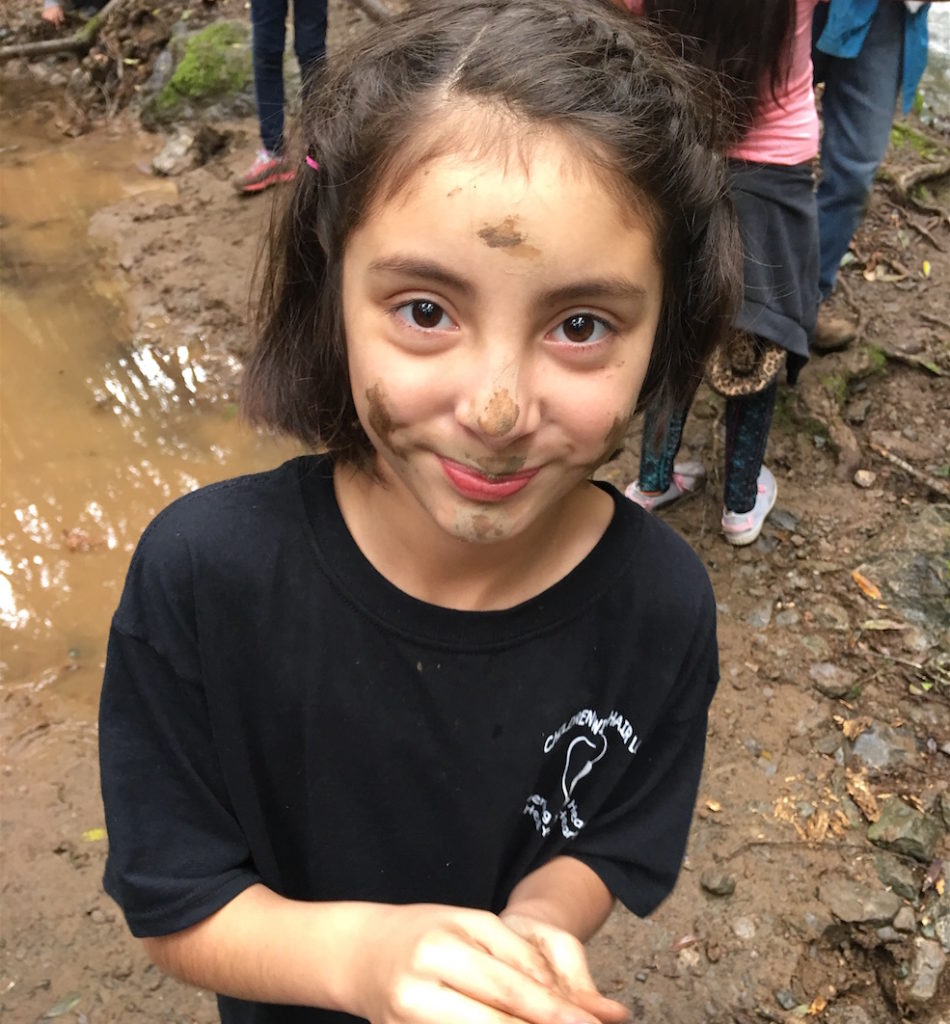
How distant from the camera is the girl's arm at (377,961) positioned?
865mm

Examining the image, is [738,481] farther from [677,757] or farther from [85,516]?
[85,516]

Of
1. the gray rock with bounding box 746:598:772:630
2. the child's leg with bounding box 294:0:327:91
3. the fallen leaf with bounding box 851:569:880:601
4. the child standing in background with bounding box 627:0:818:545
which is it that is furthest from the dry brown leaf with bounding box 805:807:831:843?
the child's leg with bounding box 294:0:327:91

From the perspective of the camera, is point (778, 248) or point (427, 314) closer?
point (427, 314)

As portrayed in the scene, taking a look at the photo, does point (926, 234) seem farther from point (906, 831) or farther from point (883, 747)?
point (906, 831)

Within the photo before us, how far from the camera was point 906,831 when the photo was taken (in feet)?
8.06

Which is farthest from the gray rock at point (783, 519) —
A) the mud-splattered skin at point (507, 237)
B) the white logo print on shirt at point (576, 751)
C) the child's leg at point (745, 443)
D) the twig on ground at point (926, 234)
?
the mud-splattered skin at point (507, 237)

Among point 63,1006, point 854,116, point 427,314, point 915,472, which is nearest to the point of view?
point 427,314

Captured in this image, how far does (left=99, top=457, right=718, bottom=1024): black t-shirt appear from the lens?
1107 millimetres

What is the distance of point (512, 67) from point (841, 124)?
8.74ft

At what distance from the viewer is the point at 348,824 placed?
1.23 metres

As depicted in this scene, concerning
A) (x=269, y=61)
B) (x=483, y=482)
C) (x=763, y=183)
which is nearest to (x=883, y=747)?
(x=763, y=183)

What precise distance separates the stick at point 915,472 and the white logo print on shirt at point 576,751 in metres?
2.63

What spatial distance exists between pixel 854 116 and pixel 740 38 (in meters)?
1.17

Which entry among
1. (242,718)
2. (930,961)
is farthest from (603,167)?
(930,961)
